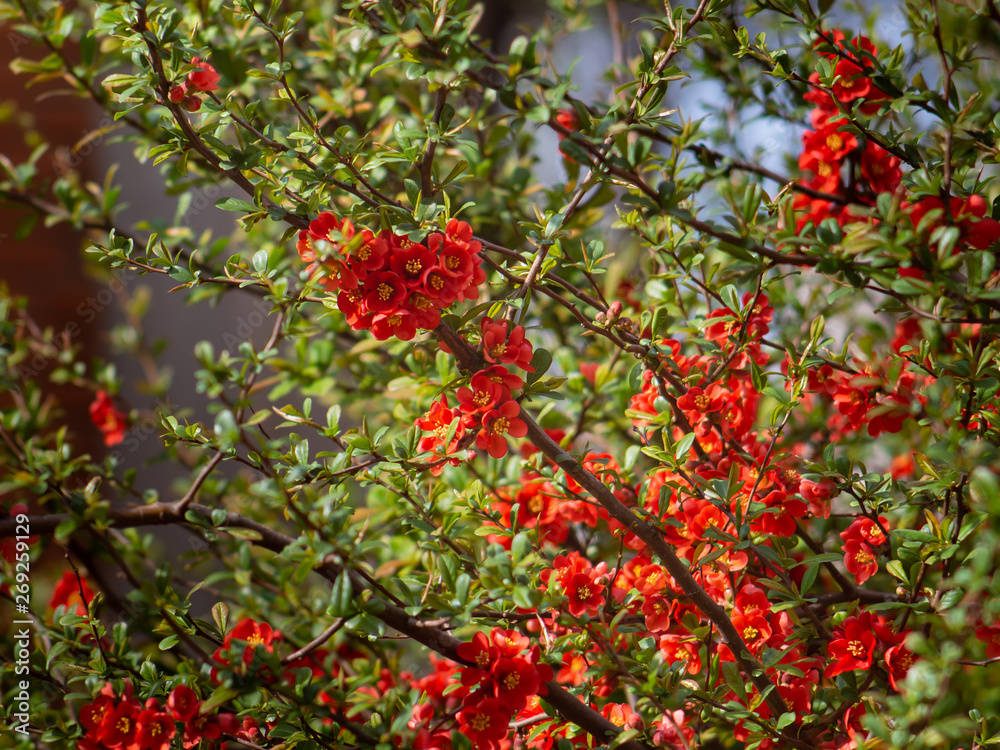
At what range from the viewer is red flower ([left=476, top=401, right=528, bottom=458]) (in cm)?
72

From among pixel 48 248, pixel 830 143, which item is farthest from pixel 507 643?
pixel 48 248

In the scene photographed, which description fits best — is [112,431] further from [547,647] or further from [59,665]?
[547,647]

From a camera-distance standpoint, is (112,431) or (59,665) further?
(112,431)

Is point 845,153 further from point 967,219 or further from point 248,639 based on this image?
point 248,639

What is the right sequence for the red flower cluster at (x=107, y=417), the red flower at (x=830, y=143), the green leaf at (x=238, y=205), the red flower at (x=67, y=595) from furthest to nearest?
the red flower cluster at (x=107, y=417), the red flower at (x=67, y=595), the red flower at (x=830, y=143), the green leaf at (x=238, y=205)

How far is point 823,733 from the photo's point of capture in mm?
864

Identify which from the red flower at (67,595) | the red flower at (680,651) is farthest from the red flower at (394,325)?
the red flower at (67,595)

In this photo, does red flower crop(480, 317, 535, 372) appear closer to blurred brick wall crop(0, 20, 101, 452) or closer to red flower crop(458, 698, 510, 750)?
red flower crop(458, 698, 510, 750)

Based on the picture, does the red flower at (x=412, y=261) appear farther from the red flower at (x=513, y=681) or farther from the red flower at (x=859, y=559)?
the red flower at (x=859, y=559)

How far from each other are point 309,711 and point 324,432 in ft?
1.07

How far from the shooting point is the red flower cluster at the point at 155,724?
0.85 m

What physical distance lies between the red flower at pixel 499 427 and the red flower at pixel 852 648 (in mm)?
445

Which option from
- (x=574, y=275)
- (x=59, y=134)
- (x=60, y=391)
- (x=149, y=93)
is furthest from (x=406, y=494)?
(x=59, y=134)

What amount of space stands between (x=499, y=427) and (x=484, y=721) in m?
0.33
